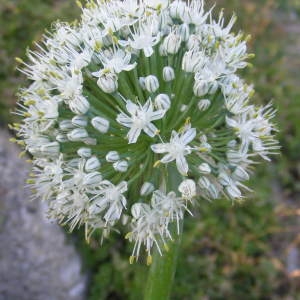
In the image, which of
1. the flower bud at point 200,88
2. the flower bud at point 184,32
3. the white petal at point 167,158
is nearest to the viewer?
the white petal at point 167,158

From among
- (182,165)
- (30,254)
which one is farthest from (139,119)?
(30,254)

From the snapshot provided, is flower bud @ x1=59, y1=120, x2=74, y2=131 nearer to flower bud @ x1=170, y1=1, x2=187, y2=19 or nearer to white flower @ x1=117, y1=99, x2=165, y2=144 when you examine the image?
white flower @ x1=117, y1=99, x2=165, y2=144

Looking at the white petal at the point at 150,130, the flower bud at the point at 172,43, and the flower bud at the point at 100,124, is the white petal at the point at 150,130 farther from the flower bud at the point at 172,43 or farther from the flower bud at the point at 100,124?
the flower bud at the point at 172,43

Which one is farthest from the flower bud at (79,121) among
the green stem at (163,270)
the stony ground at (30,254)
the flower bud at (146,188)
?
the stony ground at (30,254)

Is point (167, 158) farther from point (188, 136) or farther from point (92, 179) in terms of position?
point (92, 179)

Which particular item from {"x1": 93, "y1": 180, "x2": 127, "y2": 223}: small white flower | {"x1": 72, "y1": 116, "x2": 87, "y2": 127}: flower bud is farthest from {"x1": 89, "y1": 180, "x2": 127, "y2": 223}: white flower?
{"x1": 72, "y1": 116, "x2": 87, "y2": 127}: flower bud

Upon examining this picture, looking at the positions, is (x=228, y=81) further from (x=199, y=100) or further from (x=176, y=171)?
(x=176, y=171)
